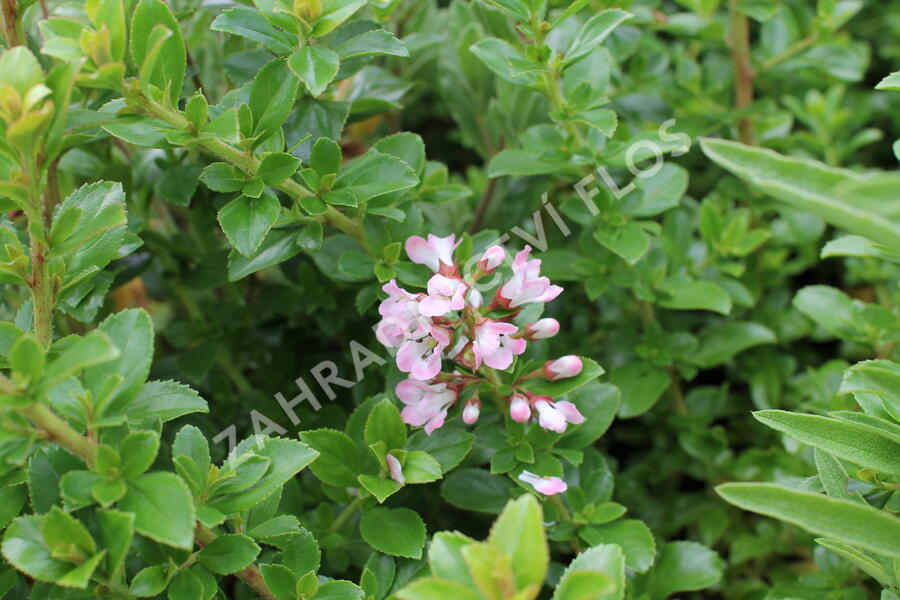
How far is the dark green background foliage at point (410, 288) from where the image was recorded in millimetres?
913

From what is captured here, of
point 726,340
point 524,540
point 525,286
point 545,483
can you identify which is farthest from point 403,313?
point 726,340

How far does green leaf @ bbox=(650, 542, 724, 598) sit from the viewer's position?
1377 mm

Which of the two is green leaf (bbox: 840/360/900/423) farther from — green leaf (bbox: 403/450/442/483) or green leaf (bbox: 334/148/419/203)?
green leaf (bbox: 334/148/419/203)

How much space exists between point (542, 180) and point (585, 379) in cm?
69

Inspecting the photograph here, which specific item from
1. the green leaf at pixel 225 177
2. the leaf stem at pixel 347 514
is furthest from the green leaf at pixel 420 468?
the green leaf at pixel 225 177

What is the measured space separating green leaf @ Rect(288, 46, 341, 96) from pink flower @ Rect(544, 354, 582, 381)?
18.3 inches

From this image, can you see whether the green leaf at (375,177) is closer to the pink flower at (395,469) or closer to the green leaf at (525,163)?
the green leaf at (525,163)

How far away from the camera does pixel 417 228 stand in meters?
1.33

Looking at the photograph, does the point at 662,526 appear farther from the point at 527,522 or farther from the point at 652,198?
the point at 527,522

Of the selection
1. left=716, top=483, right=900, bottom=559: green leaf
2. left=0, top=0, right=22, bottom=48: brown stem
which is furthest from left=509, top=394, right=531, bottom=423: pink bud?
left=0, top=0, right=22, bottom=48: brown stem

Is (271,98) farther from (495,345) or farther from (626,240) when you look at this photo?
(626,240)

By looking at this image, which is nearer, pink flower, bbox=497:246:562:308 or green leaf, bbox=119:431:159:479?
green leaf, bbox=119:431:159:479

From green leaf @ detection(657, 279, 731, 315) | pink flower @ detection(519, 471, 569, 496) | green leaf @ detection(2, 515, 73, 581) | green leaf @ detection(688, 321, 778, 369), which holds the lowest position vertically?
green leaf @ detection(688, 321, 778, 369)

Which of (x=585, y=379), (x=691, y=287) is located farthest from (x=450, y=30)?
(x=585, y=379)
